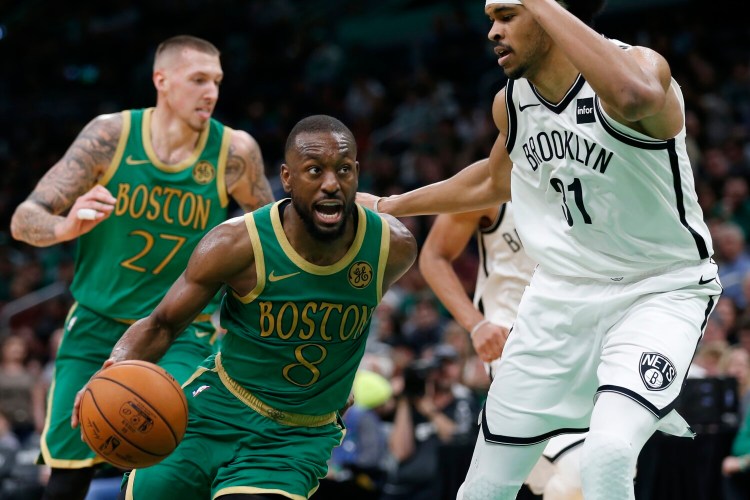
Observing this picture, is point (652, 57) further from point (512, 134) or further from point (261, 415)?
point (261, 415)

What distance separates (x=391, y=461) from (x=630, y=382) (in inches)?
238

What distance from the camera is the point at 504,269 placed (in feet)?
19.2

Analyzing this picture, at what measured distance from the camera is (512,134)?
14.6 feet

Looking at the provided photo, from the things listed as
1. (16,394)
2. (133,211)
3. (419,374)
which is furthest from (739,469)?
(16,394)

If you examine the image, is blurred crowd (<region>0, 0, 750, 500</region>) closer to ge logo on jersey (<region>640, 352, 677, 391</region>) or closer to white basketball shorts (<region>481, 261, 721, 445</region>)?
white basketball shorts (<region>481, 261, 721, 445</region>)

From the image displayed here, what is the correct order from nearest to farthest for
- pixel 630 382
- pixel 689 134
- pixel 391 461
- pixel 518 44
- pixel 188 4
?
pixel 630 382
pixel 518 44
pixel 391 461
pixel 689 134
pixel 188 4

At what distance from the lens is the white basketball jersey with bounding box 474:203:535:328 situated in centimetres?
582

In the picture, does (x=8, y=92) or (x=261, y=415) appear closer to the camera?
(x=261, y=415)

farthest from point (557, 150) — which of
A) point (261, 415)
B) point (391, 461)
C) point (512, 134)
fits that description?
point (391, 461)

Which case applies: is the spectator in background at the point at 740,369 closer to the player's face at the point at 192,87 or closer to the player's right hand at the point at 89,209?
the player's face at the point at 192,87

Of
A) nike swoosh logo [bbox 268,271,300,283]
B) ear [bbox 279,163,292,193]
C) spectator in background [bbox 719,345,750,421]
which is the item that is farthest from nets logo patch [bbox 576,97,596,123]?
spectator in background [bbox 719,345,750,421]

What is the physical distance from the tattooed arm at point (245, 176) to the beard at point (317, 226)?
5.50ft

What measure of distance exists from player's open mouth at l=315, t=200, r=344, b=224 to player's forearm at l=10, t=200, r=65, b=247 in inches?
65.9

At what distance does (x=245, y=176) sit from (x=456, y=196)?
1485 mm
